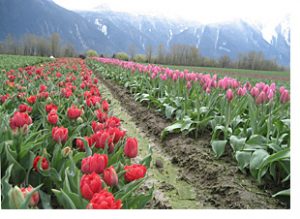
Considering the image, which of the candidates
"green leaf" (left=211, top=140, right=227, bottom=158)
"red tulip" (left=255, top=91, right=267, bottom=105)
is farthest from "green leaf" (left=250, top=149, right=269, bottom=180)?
"green leaf" (left=211, top=140, right=227, bottom=158)

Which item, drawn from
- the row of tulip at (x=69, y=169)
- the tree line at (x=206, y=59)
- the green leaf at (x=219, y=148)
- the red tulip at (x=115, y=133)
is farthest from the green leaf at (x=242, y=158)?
the red tulip at (x=115, y=133)

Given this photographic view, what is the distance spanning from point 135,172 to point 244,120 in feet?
6.57

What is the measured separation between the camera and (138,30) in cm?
1015

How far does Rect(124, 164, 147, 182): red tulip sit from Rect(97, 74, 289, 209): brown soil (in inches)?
37.9

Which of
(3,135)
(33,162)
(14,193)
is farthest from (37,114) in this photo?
(14,193)

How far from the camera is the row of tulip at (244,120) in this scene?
2193 millimetres

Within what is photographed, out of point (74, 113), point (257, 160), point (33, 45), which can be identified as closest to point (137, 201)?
point (74, 113)

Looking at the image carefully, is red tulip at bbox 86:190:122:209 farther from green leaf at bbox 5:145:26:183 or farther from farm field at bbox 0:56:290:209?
green leaf at bbox 5:145:26:183

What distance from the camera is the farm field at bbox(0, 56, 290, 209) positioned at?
1228 millimetres

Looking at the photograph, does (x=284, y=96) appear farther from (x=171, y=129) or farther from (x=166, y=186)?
(x=171, y=129)

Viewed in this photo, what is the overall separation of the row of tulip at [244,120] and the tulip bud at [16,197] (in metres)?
1.41

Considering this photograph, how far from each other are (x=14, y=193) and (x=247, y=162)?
1.73 meters

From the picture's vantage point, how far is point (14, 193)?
1.01m

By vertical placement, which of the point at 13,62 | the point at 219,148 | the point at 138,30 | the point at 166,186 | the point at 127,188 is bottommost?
the point at 166,186
